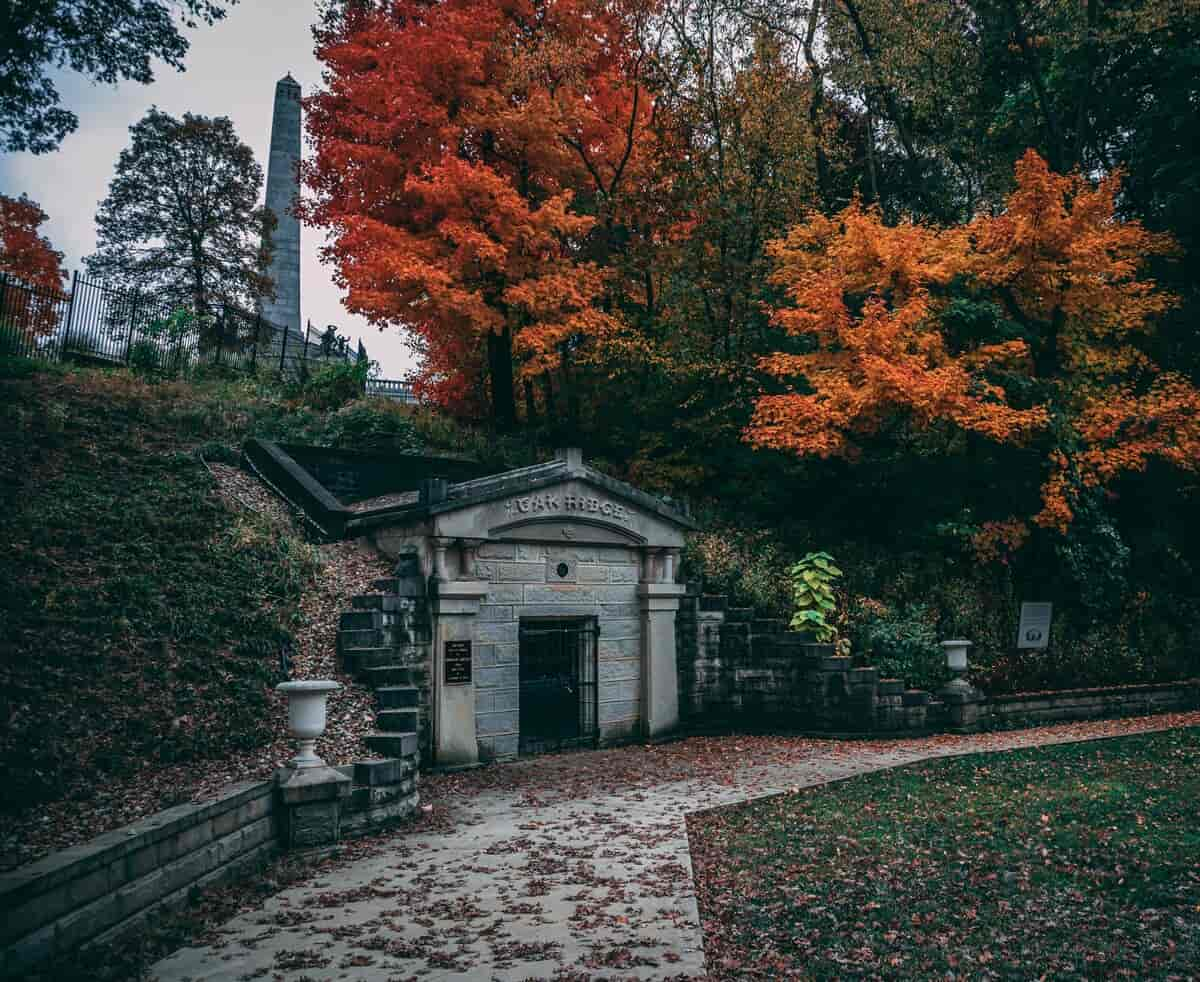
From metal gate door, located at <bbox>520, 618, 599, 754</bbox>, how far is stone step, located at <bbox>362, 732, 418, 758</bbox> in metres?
3.61

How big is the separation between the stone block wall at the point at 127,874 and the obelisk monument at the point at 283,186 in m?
29.0

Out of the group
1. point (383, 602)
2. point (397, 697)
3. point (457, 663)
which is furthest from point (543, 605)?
point (397, 697)

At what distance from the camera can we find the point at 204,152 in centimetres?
3073

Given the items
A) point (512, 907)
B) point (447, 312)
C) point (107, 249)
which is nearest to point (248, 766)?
point (512, 907)

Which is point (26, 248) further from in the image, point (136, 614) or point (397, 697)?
point (397, 697)

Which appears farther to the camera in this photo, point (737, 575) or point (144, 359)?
point (144, 359)

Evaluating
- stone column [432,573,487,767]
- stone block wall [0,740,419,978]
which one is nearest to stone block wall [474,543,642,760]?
stone column [432,573,487,767]

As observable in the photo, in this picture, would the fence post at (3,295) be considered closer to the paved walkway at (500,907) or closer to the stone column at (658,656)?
the stone column at (658,656)

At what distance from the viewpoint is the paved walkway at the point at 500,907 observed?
16.0 ft

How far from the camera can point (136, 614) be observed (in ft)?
29.2

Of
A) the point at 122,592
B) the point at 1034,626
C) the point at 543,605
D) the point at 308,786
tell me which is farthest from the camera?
the point at 1034,626

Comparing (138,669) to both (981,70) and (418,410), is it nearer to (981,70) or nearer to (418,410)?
(418,410)

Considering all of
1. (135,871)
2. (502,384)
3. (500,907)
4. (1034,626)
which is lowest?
(500,907)

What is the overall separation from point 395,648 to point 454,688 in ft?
2.90
